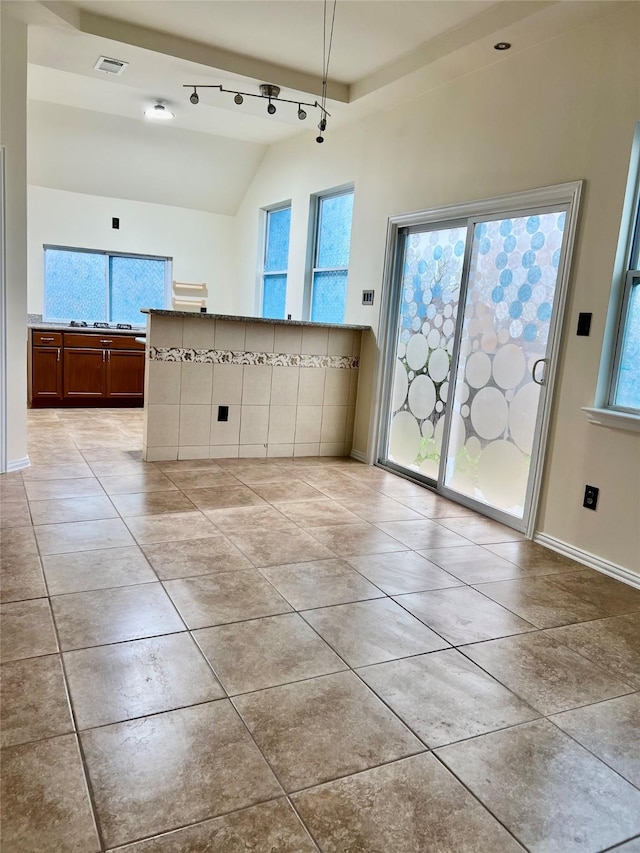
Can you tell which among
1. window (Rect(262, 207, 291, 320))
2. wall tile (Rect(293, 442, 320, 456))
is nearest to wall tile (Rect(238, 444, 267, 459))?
wall tile (Rect(293, 442, 320, 456))

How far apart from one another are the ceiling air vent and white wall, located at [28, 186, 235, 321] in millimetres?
2586

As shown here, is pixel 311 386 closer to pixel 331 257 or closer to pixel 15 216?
pixel 331 257

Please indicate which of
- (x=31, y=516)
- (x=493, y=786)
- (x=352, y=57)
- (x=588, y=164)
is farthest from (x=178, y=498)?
(x=352, y=57)

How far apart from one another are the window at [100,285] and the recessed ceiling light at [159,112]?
200 centimetres

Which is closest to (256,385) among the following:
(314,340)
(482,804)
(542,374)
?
(314,340)

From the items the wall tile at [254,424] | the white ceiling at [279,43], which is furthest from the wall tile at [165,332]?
the white ceiling at [279,43]

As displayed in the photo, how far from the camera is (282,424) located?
4910 mm

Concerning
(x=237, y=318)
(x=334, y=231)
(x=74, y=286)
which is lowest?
(x=237, y=318)

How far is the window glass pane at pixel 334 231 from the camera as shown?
5.51 metres

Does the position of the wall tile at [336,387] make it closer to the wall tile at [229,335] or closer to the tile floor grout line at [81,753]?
the wall tile at [229,335]

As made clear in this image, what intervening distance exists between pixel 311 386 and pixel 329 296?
3.88ft

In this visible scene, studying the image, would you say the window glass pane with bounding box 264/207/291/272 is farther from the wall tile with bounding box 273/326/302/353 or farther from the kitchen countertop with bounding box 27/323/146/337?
the wall tile with bounding box 273/326/302/353

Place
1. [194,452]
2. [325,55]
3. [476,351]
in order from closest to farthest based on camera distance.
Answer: [476,351]
[325,55]
[194,452]

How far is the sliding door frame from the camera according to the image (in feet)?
10.4
